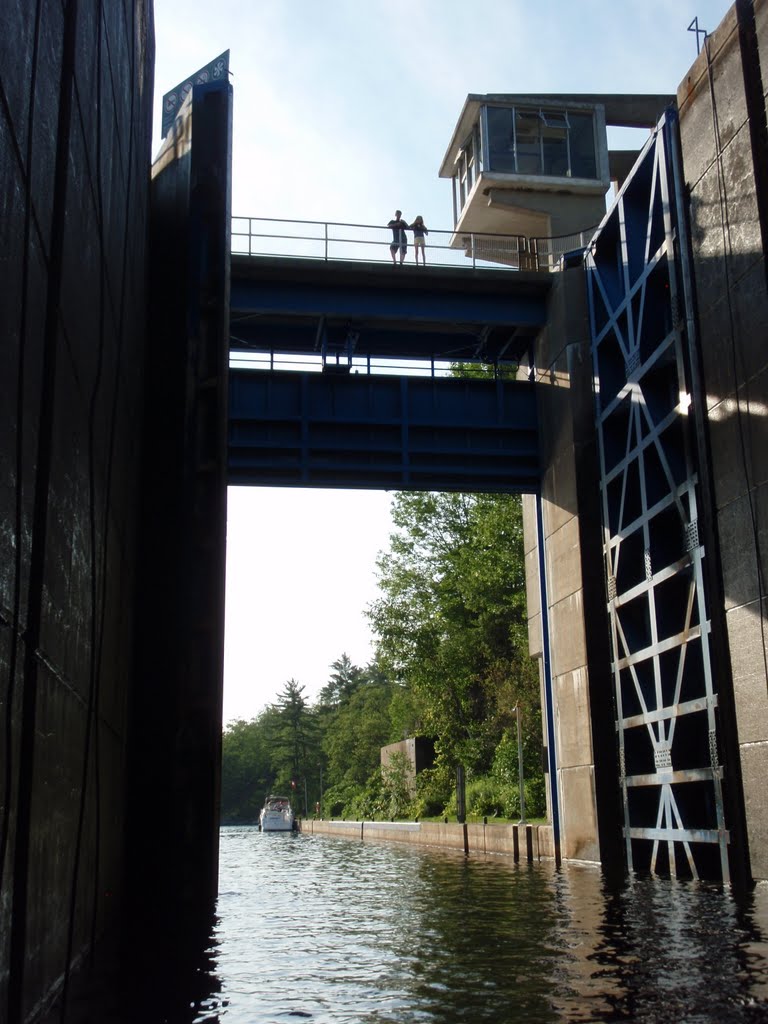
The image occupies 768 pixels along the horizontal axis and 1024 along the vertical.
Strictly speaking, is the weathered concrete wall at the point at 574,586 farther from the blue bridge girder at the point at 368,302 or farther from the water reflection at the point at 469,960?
the water reflection at the point at 469,960

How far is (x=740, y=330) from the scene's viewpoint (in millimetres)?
14094

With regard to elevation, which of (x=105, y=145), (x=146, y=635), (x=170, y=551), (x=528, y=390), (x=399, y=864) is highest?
(x=528, y=390)

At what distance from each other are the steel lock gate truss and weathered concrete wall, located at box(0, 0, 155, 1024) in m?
8.97

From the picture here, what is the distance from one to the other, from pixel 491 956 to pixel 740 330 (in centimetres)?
916

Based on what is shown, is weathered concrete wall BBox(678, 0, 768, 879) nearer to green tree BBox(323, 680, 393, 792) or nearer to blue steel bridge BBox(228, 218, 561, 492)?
blue steel bridge BBox(228, 218, 561, 492)

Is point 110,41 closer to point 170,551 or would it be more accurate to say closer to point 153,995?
point 170,551

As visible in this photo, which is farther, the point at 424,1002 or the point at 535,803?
the point at 535,803

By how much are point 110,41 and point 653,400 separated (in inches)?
471

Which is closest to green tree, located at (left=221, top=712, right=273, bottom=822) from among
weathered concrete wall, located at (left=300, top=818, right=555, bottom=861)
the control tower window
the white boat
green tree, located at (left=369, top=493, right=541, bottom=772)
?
the white boat

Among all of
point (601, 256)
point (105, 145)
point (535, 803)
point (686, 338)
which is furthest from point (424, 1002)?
point (535, 803)

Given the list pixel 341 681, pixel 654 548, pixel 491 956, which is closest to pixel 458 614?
pixel 654 548

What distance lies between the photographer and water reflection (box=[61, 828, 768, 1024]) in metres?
6.09

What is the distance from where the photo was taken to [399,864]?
76.9 feet

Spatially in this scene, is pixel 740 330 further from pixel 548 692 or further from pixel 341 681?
pixel 341 681
